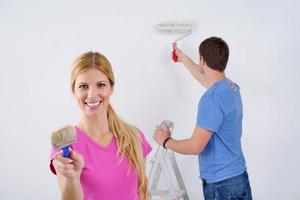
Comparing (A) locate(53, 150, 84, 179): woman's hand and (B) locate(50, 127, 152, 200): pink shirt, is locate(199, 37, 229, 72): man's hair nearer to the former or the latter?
(B) locate(50, 127, 152, 200): pink shirt

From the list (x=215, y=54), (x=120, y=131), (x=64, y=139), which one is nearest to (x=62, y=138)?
(x=64, y=139)

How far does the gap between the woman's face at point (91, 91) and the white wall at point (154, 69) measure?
0.86 meters

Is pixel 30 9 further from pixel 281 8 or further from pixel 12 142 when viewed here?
pixel 281 8

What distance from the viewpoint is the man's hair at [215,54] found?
1.79 metres

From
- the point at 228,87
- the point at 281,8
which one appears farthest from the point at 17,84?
the point at 281,8

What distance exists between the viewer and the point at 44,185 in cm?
235

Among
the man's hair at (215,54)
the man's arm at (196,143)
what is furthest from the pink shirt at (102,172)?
the man's hair at (215,54)

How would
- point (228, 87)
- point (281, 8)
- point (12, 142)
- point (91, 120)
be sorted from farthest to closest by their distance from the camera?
point (12, 142), point (281, 8), point (228, 87), point (91, 120)

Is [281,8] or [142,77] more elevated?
[281,8]

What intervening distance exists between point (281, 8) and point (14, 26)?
159 centimetres

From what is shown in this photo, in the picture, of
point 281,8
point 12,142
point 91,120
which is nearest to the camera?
point 91,120

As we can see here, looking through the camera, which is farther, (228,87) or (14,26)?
(14,26)

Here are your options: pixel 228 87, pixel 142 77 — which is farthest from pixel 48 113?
pixel 228 87

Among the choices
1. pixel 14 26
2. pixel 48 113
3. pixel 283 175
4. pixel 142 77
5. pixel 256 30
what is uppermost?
pixel 14 26
